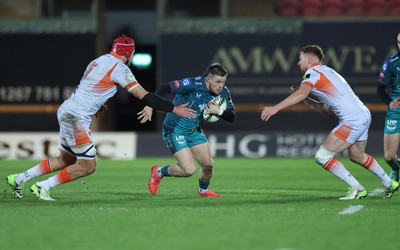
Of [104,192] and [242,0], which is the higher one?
[242,0]

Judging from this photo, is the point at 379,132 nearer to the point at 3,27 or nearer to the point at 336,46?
the point at 336,46

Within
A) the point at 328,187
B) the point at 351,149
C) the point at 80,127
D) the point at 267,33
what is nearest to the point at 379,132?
the point at 267,33

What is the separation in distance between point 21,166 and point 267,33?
6781 mm

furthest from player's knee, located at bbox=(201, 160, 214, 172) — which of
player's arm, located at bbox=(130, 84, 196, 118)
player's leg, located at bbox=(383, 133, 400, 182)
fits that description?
player's leg, located at bbox=(383, 133, 400, 182)

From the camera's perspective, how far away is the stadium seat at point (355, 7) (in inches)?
851

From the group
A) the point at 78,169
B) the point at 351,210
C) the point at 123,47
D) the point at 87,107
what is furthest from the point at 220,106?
the point at 351,210

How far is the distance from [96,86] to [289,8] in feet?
41.3

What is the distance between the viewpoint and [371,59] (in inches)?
781

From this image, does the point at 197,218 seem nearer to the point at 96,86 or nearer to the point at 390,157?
the point at 96,86

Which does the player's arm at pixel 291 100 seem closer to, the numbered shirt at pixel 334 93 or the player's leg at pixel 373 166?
the numbered shirt at pixel 334 93

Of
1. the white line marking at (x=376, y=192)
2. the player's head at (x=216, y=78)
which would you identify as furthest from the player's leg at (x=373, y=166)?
the player's head at (x=216, y=78)

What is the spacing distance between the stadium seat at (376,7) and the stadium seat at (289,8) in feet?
6.27

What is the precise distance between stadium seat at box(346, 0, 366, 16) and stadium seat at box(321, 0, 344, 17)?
0.19 metres

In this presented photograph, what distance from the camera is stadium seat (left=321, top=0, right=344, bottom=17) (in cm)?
2152
